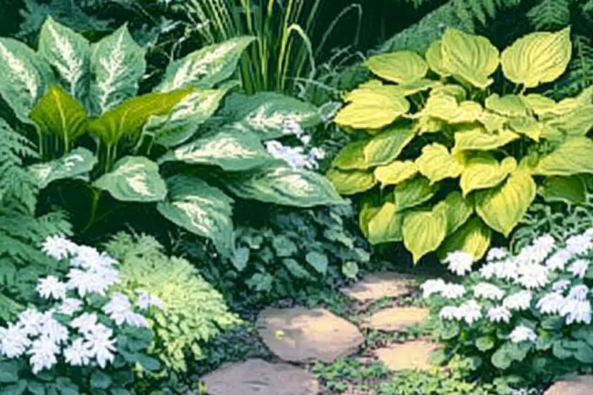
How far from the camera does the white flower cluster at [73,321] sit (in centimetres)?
258

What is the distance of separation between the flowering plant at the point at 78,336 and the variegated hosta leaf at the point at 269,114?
1.12 meters

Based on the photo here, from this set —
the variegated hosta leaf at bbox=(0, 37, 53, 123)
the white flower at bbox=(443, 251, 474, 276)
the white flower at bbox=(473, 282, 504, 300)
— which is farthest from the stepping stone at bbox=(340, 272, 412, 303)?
the variegated hosta leaf at bbox=(0, 37, 53, 123)

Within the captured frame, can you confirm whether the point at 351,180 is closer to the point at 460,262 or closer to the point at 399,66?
the point at 399,66

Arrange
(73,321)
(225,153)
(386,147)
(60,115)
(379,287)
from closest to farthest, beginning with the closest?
(73,321) → (60,115) → (225,153) → (379,287) → (386,147)

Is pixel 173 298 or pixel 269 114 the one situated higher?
pixel 269 114

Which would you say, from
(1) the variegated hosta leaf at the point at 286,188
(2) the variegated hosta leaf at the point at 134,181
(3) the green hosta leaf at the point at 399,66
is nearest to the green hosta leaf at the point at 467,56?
(3) the green hosta leaf at the point at 399,66

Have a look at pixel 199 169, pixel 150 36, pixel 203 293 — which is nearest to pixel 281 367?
pixel 203 293

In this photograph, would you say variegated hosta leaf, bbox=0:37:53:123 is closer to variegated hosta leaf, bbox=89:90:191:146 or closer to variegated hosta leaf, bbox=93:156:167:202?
variegated hosta leaf, bbox=89:90:191:146

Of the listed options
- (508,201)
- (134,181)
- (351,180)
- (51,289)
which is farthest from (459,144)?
(51,289)

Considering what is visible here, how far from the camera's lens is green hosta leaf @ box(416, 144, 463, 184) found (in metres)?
3.79

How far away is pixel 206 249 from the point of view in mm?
3641

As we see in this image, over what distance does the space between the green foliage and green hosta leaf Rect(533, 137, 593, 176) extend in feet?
4.32

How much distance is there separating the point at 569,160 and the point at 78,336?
1944 mm

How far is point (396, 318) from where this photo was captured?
360 centimetres
